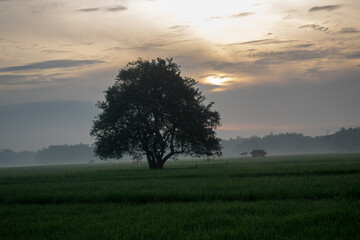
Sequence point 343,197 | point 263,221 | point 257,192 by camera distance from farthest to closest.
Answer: point 257,192 → point 343,197 → point 263,221

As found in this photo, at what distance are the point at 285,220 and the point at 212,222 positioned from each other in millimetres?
2228

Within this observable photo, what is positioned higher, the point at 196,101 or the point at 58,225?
the point at 196,101

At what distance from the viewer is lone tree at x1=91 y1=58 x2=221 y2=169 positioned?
1887 inches

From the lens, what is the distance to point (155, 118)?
158 feet

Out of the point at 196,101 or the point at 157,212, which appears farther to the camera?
the point at 196,101

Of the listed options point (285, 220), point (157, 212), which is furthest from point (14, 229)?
point (285, 220)

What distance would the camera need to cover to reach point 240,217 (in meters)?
10.8

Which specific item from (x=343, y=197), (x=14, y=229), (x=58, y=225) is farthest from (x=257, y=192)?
(x=14, y=229)

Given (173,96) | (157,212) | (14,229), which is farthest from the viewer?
(173,96)

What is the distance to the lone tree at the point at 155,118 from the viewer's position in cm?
4794

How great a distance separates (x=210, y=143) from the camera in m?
49.7

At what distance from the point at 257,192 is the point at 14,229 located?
10.6 m

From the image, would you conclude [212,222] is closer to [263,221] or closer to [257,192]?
[263,221]

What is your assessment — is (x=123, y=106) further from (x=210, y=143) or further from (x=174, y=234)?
(x=174, y=234)
